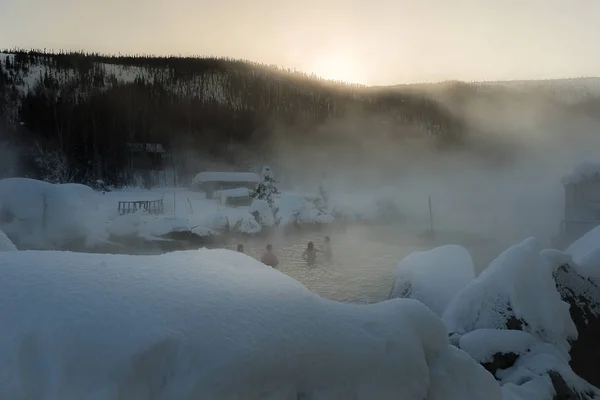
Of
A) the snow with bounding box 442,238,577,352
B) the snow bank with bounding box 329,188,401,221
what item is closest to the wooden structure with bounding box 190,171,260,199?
the snow bank with bounding box 329,188,401,221

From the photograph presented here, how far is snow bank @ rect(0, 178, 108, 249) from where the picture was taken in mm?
10148

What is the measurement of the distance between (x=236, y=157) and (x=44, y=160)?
64.6 feet

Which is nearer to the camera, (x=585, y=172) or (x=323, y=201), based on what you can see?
(x=585, y=172)

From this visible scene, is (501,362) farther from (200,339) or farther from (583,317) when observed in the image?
(200,339)

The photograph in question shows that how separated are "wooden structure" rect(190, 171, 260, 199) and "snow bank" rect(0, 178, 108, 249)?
63.2 feet

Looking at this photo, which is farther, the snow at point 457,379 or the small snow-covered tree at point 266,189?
the small snow-covered tree at point 266,189

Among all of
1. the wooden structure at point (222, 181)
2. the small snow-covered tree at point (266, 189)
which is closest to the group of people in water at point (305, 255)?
the small snow-covered tree at point (266, 189)

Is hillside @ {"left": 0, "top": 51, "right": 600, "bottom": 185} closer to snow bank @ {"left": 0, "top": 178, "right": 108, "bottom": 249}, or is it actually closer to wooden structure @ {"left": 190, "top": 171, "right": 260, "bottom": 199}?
wooden structure @ {"left": 190, "top": 171, "right": 260, "bottom": 199}

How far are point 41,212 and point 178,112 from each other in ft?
131

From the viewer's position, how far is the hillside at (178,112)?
3819cm

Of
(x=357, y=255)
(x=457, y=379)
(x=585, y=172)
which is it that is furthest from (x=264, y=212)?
(x=457, y=379)

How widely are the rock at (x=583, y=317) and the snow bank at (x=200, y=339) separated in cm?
222

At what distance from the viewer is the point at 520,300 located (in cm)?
420

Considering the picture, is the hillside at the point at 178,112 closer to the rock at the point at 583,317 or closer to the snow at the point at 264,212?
the snow at the point at 264,212
